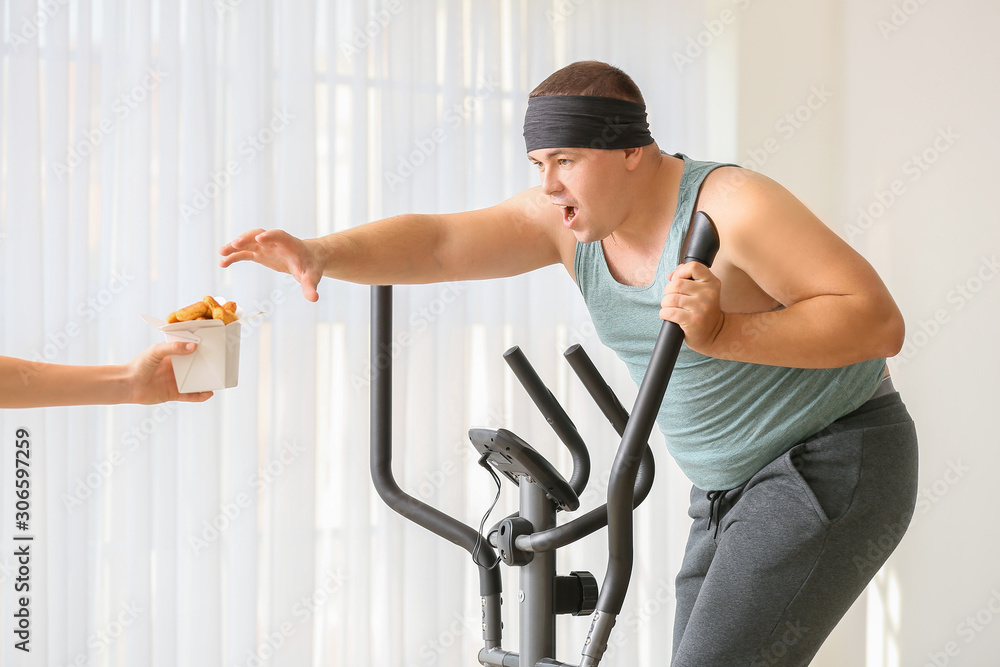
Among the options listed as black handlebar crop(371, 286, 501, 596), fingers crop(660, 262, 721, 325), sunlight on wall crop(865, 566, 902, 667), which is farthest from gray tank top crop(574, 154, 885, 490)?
Result: sunlight on wall crop(865, 566, 902, 667)

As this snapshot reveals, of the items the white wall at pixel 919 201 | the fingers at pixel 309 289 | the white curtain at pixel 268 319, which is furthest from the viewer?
the white wall at pixel 919 201

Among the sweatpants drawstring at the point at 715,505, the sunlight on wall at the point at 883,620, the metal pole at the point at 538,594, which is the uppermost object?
the sweatpants drawstring at the point at 715,505

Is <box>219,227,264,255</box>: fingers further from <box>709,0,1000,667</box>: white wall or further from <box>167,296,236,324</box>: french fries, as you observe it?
<box>709,0,1000,667</box>: white wall

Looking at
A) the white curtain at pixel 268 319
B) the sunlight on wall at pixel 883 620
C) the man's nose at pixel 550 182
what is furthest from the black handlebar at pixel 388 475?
the sunlight on wall at pixel 883 620

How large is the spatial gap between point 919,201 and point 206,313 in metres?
2.62

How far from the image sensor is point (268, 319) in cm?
266

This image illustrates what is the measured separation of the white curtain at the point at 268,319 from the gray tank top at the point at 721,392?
4.46ft

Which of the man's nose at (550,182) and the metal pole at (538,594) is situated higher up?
the man's nose at (550,182)

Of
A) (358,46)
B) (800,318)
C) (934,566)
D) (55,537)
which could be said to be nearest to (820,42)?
(358,46)

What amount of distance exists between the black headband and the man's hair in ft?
0.06

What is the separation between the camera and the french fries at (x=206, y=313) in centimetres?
149

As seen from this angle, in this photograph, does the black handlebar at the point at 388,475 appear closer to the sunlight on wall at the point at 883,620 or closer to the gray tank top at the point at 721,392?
the gray tank top at the point at 721,392

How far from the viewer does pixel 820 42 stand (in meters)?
3.31

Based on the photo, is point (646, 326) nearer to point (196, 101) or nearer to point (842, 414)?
point (842, 414)
